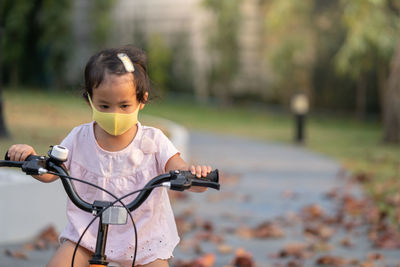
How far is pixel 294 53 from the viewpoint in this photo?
21641mm

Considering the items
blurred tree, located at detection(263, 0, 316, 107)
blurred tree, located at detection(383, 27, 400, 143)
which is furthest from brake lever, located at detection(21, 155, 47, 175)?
blurred tree, located at detection(263, 0, 316, 107)

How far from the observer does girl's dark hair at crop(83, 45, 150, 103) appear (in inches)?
116

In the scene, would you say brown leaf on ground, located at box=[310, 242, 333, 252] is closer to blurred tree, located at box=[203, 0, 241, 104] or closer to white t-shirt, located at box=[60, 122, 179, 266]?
white t-shirt, located at box=[60, 122, 179, 266]

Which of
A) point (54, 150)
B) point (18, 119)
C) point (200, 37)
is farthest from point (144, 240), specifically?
point (200, 37)

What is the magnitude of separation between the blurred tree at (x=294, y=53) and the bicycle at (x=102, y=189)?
1873 cm

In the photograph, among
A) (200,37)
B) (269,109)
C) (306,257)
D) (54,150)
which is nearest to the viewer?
(54,150)

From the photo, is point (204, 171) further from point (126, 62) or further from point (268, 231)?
point (268, 231)

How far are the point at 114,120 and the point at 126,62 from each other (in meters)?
0.25

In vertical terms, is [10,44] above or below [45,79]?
above

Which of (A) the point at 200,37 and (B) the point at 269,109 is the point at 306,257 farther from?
(A) the point at 200,37

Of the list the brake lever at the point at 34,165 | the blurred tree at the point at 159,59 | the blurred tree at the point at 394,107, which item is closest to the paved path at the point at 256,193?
Answer: the blurred tree at the point at 394,107

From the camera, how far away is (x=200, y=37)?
25406mm

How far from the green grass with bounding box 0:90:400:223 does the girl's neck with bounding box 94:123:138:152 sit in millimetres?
5769

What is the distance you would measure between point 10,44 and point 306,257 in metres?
12.4
